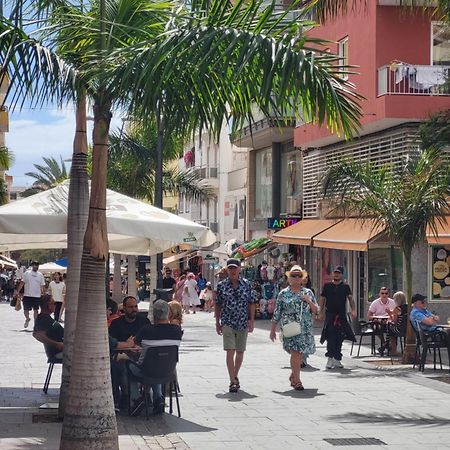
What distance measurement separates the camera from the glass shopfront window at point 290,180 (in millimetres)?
38625

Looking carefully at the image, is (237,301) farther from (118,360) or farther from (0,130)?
(0,130)

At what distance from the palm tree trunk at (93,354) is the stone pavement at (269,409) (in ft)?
3.11

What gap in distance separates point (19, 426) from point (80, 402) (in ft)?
6.96

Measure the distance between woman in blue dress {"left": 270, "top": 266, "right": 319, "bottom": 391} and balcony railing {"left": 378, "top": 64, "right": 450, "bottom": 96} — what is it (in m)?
12.2

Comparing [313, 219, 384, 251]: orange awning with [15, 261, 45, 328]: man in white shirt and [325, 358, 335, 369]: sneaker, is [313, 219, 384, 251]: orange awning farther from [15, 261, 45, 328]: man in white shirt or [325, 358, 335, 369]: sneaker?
[15, 261, 45, 328]: man in white shirt

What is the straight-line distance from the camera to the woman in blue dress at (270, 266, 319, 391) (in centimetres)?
1422

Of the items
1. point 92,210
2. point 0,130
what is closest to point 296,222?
point 92,210

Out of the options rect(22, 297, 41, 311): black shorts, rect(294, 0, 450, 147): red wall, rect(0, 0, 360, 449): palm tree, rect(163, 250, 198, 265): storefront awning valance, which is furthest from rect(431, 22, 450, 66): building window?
rect(163, 250, 198, 265): storefront awning valance

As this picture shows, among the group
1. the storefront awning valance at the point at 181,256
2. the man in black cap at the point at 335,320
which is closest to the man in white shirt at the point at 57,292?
the man in black cap at the point at 335,320

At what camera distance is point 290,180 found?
4012cm

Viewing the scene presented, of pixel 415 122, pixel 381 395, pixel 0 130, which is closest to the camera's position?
pixel 381 395

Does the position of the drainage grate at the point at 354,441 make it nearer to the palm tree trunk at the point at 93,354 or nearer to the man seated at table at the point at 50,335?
the palm tree trunk at the point at 93,354

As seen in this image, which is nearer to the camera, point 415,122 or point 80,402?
point 80,402

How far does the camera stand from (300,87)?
8.00 meters
